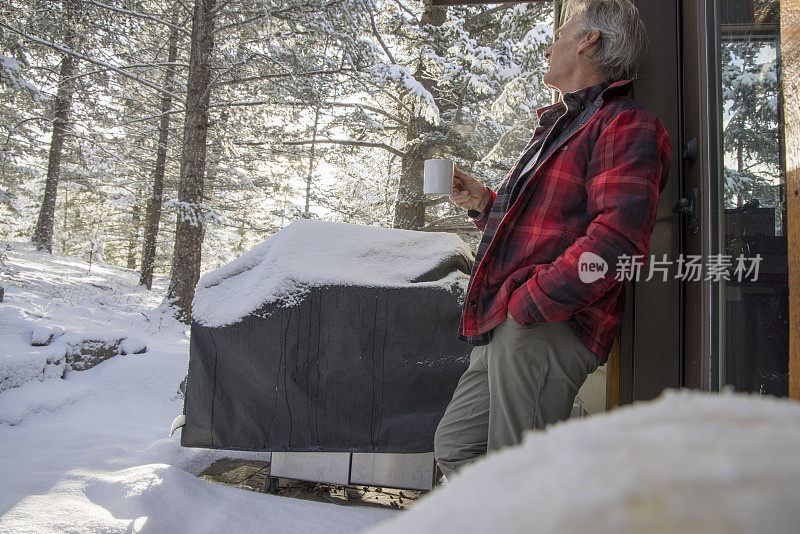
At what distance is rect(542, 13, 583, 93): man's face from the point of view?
193cm

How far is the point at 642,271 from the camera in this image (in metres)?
2.26

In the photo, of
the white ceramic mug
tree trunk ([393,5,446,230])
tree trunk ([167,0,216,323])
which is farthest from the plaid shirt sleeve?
tree trunk ([393,5,446,230])

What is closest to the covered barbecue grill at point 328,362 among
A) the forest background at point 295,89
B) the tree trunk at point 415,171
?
the forest background at point 295,89

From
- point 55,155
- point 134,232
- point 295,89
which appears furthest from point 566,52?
point 134,232

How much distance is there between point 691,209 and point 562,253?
36.3 inches

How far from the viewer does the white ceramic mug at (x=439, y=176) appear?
211cm

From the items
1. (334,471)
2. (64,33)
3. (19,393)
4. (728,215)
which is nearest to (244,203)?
(64,33)

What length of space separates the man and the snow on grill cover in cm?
79

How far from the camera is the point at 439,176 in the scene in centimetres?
211

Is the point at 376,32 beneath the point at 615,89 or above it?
above

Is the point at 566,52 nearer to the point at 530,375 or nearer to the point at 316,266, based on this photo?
the point at 530,375

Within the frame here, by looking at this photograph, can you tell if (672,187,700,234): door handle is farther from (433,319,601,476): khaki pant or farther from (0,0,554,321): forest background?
(0,0,554,321): forest background

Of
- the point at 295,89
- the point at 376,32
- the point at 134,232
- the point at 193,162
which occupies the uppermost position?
the point at 376,32

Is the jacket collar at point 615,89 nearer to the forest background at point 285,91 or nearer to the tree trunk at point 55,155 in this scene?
the forest background at point 285,91
